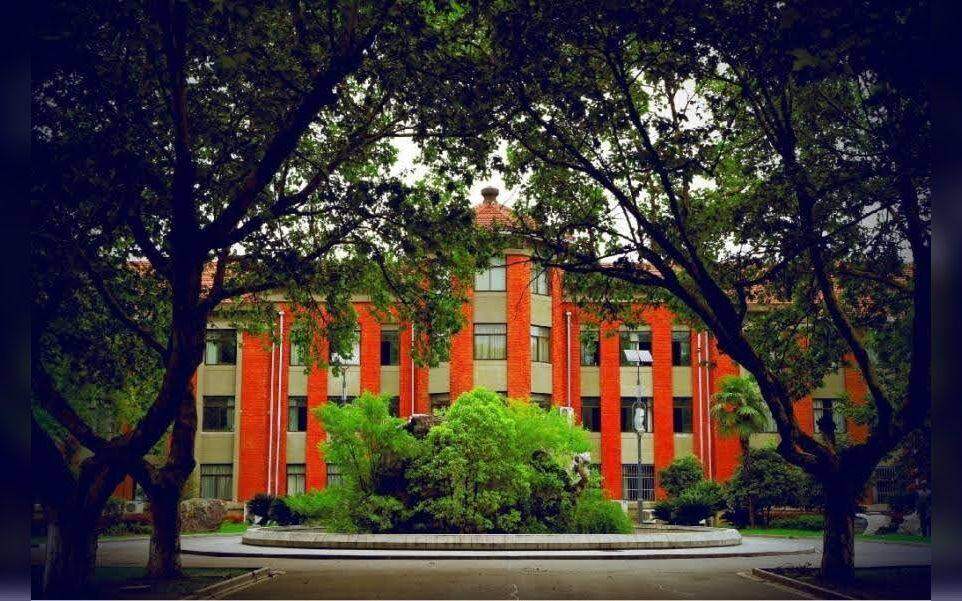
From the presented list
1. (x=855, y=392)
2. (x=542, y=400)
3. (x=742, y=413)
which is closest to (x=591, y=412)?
(x=542, y=400)

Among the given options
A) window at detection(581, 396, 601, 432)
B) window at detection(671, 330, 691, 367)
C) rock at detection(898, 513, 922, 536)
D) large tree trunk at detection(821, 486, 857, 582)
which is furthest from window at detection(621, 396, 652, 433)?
large tree trunk at detection(821, 486, 857, 582)

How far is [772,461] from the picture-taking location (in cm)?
3859

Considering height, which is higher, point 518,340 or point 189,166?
point 189,166

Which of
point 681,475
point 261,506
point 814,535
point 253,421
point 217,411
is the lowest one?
point 814,535

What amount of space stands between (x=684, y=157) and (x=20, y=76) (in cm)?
1022

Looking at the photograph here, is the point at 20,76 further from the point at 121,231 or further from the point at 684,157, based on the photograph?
the point at 684,157

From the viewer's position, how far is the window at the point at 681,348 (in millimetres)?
45375

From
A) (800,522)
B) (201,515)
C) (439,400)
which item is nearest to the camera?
(201,515)

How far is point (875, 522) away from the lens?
37.9 metres

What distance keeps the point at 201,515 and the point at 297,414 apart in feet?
30.1

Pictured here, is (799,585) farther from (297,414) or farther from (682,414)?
(297,414)

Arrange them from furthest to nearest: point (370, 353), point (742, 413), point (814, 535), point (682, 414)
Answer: point (682, 414), point (370, 353), point (742, 413), point (814, 535)

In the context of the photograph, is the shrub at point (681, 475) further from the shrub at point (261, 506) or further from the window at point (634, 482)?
the shrub at point (261, 506)

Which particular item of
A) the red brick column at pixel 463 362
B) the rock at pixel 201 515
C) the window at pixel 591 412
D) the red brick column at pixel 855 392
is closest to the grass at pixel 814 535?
the red brick column at pixel 855 392
